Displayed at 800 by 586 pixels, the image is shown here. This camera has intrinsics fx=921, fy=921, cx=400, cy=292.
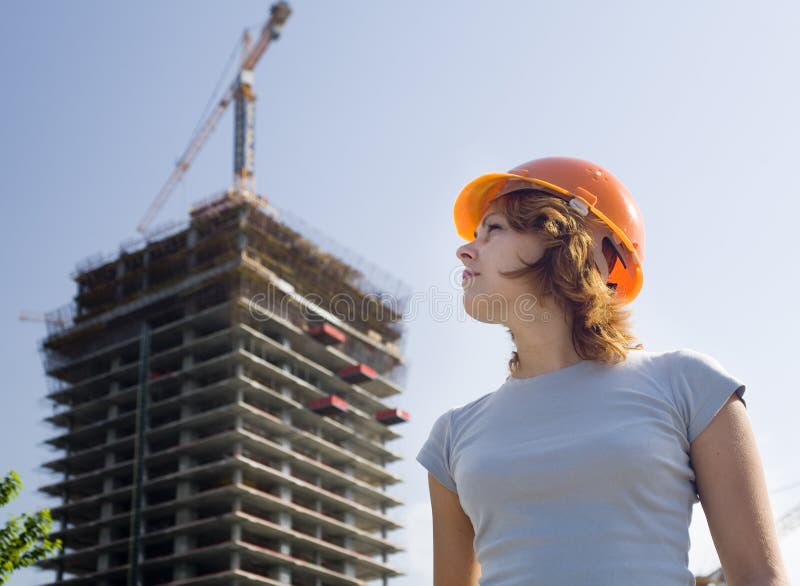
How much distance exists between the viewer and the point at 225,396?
7462cm

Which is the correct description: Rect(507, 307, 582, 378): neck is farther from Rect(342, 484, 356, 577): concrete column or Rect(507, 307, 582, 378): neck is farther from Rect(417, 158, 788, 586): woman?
Rect(342, 484, 356, 577): concrete column

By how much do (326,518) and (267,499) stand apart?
21.4 ft

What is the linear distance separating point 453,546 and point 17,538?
72.8 feet

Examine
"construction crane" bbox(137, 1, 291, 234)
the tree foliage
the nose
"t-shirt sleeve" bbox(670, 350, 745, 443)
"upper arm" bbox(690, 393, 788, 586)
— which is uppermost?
"construction crane" bbox(137, 1, 291, 234)

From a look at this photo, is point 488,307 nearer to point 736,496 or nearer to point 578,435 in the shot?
point 578,435

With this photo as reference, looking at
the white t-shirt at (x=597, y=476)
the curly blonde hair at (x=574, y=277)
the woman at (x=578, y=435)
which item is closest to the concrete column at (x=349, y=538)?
the woman at (x=578, y=435)

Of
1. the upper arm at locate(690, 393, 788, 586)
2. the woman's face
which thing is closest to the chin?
the woman's face

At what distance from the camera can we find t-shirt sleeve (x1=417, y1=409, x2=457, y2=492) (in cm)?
281

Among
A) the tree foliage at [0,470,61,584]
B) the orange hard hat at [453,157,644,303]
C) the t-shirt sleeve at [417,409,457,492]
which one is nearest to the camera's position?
the t-shirt sleeve at [417,409,457,492]

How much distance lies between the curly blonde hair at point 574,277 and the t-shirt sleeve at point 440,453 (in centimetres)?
29

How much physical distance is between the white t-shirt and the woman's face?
0.31 m

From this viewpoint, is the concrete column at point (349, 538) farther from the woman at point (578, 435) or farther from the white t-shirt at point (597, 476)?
the white t-shirt at point (597, 476)

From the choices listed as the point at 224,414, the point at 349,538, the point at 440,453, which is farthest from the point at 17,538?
the point at 349,538

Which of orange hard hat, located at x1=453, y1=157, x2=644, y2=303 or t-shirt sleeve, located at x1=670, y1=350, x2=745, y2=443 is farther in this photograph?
orange hard hat, located at x1=453, y1=157, x2=644, y2=303
